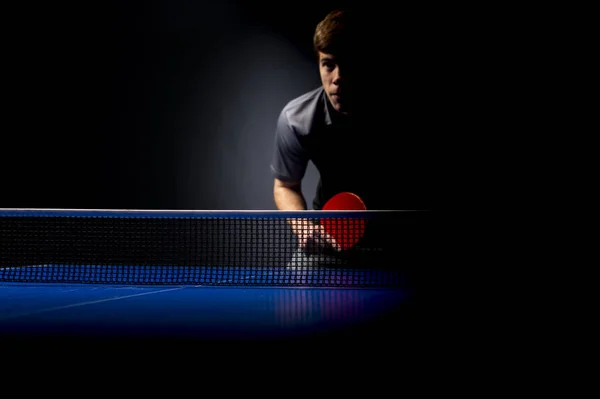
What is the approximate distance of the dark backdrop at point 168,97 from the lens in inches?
239

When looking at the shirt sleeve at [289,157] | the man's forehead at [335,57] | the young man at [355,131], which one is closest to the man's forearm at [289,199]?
the young man at [355,131]

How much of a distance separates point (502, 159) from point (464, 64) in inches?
39.0

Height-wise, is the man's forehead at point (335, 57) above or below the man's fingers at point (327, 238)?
above

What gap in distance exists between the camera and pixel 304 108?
5.83 meters

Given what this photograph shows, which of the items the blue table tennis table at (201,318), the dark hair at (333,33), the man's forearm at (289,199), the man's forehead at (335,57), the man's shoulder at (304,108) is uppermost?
the dark hair at (333,33)

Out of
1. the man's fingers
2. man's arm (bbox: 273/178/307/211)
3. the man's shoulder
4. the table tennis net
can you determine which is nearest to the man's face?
the man's shoulder

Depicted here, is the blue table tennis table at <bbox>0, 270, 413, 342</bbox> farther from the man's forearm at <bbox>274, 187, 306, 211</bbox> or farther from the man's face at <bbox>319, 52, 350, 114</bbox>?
the man's face at <bbox>319, 52, 350, 114</bbox>

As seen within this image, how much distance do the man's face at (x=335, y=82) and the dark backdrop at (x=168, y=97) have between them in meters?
0.58

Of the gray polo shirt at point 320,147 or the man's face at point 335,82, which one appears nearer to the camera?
the man's face at point 335,82

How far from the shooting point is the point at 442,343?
157 centimetres

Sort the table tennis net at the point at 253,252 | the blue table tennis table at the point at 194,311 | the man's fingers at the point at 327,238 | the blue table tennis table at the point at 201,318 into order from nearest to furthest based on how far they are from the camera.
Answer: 1. the blue table tennis table at the point at 201,318
2. the blue table tennis table at the point at 194,311
3. the table tennis net at the point at 253,252
4. the man's fingers at the point at 327,238

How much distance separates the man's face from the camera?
5355 millimetres

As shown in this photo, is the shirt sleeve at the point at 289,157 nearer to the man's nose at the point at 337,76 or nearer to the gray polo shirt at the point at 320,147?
the gray polo shirt at the point at 320,147

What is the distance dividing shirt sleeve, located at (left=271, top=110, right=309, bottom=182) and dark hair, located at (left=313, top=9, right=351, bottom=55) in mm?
832
